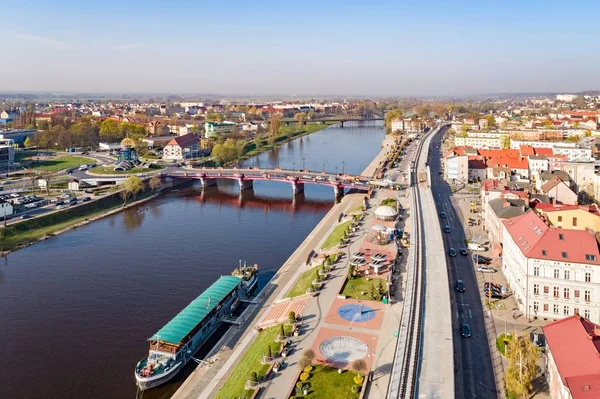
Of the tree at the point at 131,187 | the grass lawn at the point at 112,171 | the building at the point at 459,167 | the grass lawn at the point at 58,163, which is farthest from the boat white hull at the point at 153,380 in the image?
the grass lawn at the point at 58,163

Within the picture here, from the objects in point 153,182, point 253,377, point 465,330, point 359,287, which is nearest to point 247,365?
point 253,377

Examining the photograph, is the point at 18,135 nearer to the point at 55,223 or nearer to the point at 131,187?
the point at 131,187

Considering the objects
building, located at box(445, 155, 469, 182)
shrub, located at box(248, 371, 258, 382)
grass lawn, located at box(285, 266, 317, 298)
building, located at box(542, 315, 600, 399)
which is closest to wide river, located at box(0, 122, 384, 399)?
grass lawn, located at box(285, 266, 317, 298)

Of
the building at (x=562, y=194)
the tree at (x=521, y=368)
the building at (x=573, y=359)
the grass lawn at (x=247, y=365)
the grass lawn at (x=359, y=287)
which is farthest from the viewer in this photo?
the building at (x=562, y=194)

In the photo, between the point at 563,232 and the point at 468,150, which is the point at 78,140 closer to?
the point at 468,150

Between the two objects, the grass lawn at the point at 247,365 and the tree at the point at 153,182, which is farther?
the tree at the point at 153,182

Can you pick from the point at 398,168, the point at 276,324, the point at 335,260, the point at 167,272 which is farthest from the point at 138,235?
the point at 398,168

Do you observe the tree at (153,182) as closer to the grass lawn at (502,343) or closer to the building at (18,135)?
the building at (18,135)
